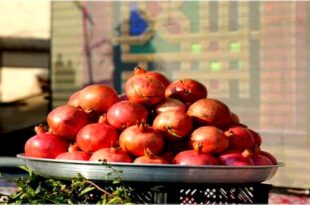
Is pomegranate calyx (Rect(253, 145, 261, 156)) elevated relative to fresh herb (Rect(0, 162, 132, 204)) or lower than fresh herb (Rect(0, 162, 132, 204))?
elevated

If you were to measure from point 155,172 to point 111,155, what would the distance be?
204 mm

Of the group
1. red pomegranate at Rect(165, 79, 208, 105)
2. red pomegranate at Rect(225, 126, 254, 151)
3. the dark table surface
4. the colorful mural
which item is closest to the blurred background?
the colorful mural

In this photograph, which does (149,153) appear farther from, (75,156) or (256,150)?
(256,150)

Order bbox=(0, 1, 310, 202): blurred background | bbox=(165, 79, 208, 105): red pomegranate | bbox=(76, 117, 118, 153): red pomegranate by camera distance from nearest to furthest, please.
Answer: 1. bbox=(76, 117, 118, 153): red pomegranate
2. bbox=(165, 79, 208, 105): red pomegranate
3. bbox=(0, 1, 310, 202): blurred background

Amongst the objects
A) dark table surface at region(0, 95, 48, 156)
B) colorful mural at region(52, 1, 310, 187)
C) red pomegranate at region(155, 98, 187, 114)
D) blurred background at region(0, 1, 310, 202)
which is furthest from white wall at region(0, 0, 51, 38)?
red pomegranate at region(155, 98, 187, 114)

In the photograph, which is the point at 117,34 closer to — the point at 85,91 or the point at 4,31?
the point at 4,31

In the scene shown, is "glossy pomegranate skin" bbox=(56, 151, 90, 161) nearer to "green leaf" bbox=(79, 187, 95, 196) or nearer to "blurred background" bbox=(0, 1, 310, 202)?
"green leaf" bbox=(79, 187, 95, 196)

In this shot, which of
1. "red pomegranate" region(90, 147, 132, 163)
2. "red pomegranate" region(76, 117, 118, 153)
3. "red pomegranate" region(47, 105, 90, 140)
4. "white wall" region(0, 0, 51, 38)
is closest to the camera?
"red pomegranate" region(90, 147, 132, 163)

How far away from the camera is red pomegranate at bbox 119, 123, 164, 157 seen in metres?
2.32

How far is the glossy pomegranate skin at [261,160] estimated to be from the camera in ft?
8.06

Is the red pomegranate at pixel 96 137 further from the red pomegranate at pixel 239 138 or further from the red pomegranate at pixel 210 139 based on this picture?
the red pomegranate at pixel 239 138

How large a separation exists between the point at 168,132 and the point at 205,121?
179mm

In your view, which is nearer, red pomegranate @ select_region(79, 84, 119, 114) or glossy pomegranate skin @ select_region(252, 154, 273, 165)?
glossy pomegranate skin @ select_region(252, 154, 273, 165)

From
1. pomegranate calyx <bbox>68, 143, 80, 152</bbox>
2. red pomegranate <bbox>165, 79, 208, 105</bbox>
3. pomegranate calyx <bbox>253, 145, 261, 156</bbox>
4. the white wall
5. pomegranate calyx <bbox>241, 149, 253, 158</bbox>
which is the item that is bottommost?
pomegranate calyx <bbox>253, 145, 261, 156</bbox>
